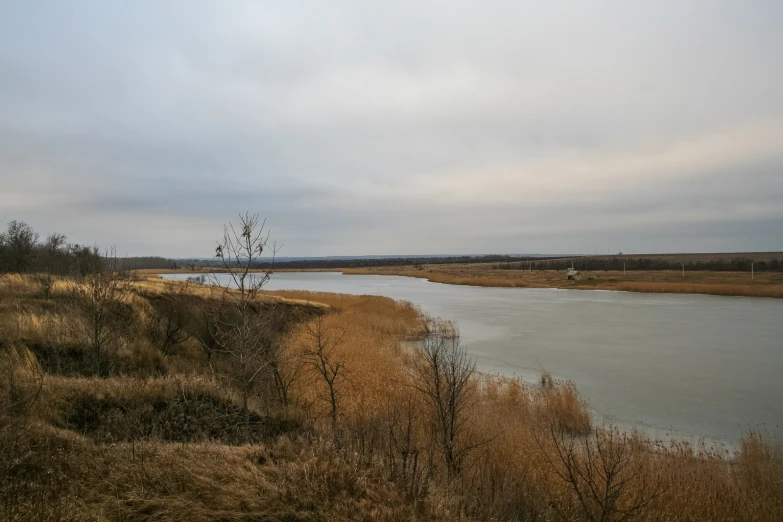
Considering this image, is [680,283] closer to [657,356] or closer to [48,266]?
[657,356]

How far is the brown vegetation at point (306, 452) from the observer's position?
367cm

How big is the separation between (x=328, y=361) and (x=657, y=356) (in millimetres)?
11078

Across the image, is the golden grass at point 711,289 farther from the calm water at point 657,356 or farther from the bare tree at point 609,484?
the bare tree at point 609,484

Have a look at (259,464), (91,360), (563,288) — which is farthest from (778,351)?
(563,288)

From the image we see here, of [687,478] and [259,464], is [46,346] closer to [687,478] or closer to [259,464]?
[259,464]

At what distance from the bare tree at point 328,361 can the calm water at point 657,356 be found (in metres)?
4.83

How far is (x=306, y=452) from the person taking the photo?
4699mm

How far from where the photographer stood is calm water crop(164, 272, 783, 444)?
948cm

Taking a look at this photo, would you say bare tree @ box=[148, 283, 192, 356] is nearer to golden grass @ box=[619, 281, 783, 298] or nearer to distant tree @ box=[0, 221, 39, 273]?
distant tree @ box=[0, 221, 39, 273]

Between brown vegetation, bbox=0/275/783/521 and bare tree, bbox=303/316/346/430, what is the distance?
0.18 meters

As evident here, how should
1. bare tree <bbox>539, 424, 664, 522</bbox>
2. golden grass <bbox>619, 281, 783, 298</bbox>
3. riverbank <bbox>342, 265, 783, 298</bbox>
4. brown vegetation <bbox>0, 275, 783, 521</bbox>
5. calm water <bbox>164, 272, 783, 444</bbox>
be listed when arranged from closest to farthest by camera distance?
brown vegetation <bbox>0, 275, 783, 521</bbox>
bare tree <bbox>539, 424, 664, 522</bbox>
calm water <bbox>164, 272, 783, 444</bbox>
golden grass <bbox>619, 281, 783, 298</bbox>
riverbank <bbox>342, 265, 783, 298</bbox>

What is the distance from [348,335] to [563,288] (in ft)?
123

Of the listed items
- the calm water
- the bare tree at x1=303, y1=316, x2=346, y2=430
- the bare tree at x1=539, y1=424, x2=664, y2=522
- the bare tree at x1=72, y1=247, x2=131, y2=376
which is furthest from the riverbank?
the bare tree at x1=72, y1=247, x2=131, y2=376

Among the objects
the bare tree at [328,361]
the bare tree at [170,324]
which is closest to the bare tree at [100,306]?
the bare tree at [170,324]
